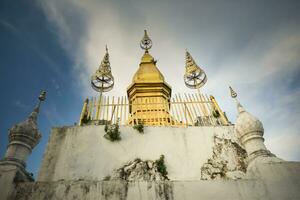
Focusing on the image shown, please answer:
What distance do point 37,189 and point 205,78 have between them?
981cm

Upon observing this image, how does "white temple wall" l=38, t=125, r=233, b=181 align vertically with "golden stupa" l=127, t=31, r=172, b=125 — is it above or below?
below

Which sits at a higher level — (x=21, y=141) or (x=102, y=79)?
(x=102, y=79)

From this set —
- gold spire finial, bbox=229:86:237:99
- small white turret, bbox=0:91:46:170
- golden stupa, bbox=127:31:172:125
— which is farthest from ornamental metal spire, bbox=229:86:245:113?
small white turret, bbox=0:91:46:170

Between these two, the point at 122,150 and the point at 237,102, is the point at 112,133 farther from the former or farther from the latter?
the point at 237,102

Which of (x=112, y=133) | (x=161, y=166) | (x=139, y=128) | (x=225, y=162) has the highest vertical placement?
(x=139, y=128)

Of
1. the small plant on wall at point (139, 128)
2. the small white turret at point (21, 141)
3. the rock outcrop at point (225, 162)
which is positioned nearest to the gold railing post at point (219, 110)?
the rock outcrop at point (225, 162)

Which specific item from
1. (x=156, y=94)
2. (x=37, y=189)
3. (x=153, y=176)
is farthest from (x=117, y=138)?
(x=156, y=94)

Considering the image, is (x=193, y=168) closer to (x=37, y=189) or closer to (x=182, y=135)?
(x=182, y=135)

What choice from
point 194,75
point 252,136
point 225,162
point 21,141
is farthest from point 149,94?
point 21,141

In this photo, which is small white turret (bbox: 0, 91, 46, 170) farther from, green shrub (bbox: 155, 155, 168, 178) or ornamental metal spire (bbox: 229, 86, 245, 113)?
ornamental metal spire (bbox: 229, 86, 245, 113)

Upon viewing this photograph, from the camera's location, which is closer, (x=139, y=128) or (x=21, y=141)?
(x=21, y=141)

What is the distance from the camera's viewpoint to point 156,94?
1426 cm

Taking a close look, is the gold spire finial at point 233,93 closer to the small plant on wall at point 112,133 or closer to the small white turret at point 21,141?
the small plant on wall at point 112,133

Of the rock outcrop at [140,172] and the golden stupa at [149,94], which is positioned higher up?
the golden stupa at [149,94]
